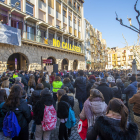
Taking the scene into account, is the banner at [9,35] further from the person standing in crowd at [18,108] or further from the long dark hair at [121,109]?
the long dark hair at [121,109]

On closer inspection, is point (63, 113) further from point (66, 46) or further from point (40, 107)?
point (66, 46)

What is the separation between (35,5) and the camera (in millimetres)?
17594

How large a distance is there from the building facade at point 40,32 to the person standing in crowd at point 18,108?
12508mm

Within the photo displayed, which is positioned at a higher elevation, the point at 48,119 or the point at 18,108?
the point at 18,108

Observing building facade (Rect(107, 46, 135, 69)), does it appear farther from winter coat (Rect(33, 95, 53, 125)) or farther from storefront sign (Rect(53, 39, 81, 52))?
winter coat (Rect(33, 95, 53, 125))

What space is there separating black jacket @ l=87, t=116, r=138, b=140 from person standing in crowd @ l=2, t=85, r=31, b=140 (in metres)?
1.64

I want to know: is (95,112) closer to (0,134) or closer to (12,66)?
(0,134)

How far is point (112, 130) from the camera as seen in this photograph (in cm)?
164

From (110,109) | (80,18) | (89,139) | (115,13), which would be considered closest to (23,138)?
(89,139)

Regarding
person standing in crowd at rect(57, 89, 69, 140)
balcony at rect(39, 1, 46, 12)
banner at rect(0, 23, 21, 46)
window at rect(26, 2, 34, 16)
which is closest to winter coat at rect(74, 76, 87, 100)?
person standing in crowd at rect(57, 89, 69, 140)

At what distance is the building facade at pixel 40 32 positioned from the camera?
14.4m

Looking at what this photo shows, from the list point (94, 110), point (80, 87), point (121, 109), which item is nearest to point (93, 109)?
point (94, 110)

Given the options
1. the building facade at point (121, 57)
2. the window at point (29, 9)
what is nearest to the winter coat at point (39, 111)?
the window at point (29, 9)

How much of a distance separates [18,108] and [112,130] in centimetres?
190
